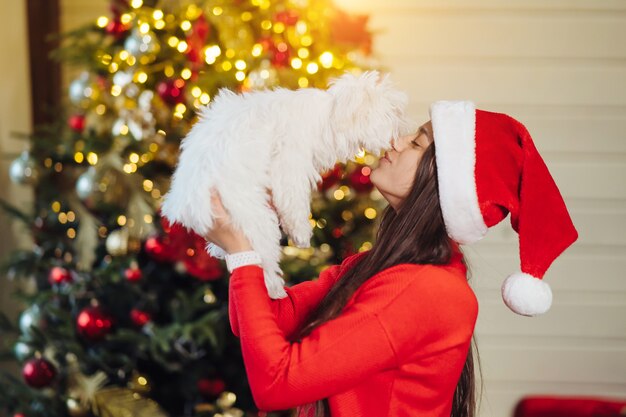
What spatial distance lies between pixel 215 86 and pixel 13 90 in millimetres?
1109

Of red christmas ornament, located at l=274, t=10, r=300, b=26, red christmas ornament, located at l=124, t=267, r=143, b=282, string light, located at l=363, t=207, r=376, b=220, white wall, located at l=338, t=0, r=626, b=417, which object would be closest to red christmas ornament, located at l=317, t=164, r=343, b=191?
string light, located at l=363, t=207, r=376, b=220

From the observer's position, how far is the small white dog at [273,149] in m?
1.00

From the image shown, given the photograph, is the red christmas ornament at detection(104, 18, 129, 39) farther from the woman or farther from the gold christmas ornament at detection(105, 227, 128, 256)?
the woman

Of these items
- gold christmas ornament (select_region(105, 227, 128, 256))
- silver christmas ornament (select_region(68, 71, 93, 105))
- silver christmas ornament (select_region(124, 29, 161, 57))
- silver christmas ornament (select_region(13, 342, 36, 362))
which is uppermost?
silver christmas ornament (select_region(124, 29, 161, 57))

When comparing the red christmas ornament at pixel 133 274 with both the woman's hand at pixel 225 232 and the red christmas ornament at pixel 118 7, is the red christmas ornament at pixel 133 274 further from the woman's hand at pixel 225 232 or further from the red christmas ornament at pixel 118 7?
the woman's hand at pixel 225 232

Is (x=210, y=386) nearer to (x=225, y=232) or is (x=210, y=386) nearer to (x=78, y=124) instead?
(x=78, y=124)

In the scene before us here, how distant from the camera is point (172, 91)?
1806mm

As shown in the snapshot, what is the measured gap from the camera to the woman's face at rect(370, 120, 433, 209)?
1.13 metres

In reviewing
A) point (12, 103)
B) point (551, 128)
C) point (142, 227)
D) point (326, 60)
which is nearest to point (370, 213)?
point (326, 60)

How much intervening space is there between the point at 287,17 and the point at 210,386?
1106 mm

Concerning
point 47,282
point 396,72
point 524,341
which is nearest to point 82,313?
point 47,282

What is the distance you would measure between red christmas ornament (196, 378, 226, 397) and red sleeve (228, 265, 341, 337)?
766 millimetres

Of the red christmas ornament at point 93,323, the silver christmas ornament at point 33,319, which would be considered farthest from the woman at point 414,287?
the silver christmas ornament at point 33,319

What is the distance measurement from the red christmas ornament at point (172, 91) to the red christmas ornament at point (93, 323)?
618 millimetres
